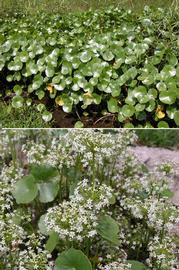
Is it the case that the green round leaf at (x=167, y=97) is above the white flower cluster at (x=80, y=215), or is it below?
above

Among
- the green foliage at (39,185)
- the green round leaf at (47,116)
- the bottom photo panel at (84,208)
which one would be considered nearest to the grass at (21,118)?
the green round leaf at (47,116)

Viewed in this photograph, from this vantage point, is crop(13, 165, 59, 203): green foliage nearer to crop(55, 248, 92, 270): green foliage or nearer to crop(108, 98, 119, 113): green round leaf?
crop(55, 248, 92, 270): green foliage

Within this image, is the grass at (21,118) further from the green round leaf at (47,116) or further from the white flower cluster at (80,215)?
the white flower cluster at (80,215)

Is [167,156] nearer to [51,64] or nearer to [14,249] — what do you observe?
[51,64]

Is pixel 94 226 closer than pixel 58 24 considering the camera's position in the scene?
Yes

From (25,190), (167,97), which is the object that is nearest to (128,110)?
(167,97)

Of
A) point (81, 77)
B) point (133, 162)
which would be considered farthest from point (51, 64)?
point (133, 162)

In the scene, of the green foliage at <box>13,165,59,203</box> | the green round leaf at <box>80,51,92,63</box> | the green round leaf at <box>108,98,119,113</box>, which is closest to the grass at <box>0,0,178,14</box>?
the green round leaf at <box>80,51,92,63</box>
